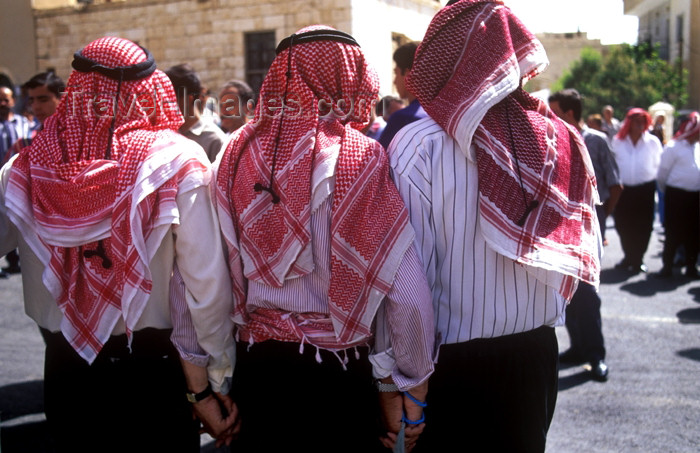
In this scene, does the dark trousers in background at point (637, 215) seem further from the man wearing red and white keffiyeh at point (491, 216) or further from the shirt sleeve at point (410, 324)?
the shirt sleeve at point (410, 324)

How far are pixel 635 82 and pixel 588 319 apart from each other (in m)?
25.5

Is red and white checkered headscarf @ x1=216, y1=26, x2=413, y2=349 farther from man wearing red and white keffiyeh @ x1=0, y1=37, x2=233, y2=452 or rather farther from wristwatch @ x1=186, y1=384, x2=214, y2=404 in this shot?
wristwatch @ x1=186, y1=384, x2=214, y2=404

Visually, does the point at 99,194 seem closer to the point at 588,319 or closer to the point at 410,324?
the point at 410,324

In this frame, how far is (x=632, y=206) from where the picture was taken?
790 cm

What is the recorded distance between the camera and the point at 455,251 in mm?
1991

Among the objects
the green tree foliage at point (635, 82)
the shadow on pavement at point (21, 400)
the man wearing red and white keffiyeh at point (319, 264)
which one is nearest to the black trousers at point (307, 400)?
the man wearing red and white keffiyeh at point (319, 264)

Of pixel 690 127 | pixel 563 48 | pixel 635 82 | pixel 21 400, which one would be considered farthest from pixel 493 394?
pixel 563 48

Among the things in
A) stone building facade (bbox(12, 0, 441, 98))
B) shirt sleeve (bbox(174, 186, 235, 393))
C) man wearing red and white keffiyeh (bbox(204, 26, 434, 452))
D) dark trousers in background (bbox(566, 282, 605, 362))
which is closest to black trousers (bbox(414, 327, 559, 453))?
man wearing red and white keffiyeh (bbox(204, 26, 434, 452))

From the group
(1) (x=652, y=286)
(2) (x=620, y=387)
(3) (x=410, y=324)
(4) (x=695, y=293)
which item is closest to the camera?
(3) (x=410, y=324)

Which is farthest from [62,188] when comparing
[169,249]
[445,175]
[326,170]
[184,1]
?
[184,1]

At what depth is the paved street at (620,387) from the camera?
3570 mm

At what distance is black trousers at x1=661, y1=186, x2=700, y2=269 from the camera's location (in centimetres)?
758

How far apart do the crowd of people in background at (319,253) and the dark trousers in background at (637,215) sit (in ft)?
20.7

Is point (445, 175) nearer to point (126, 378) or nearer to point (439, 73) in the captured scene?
point (439, 73)
